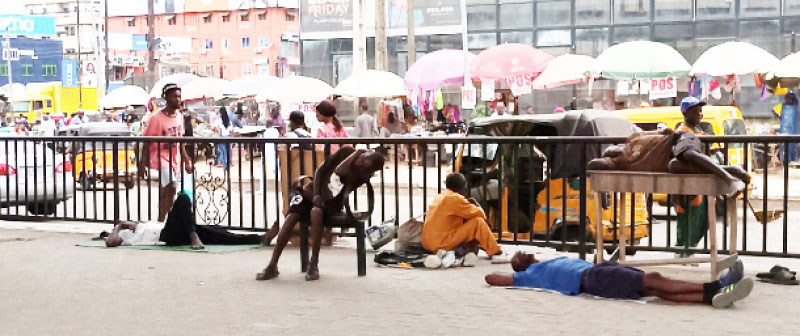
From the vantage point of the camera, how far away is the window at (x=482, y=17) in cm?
3503

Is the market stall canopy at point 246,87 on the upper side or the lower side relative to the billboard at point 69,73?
lower

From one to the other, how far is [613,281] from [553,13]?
2680 cm

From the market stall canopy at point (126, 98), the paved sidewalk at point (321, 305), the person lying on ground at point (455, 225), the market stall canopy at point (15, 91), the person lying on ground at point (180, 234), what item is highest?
the market stall canopy at point (15, 91)

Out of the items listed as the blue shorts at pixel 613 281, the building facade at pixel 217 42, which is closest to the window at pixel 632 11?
the blue shorts at pixel 613 281

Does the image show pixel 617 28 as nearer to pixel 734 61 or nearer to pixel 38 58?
pixel 734 61

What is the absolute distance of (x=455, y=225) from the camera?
9.72 metres

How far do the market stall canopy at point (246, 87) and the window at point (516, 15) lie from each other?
7535 millimetres

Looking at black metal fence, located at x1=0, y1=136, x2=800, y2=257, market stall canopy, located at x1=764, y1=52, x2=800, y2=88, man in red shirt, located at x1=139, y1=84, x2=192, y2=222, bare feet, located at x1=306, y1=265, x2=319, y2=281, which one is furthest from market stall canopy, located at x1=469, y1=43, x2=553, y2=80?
bare feet, located at x1=306, y1=265, x2=319, y2=281

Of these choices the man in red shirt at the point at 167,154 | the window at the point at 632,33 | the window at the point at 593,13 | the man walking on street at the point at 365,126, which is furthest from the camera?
the window at the point at 593,13

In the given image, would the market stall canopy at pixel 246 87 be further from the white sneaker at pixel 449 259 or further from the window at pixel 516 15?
the white sneaker at pixel 449 259

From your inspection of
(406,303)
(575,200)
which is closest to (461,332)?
(406,303)

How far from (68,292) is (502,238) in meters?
4.05

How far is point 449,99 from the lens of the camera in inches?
1352

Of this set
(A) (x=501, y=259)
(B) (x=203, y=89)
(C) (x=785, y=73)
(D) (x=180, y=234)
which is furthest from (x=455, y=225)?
(B) (x=203, y=89)
